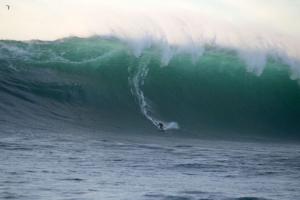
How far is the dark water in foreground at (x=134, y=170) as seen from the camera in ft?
28.9

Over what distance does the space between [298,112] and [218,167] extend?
47.2 ft

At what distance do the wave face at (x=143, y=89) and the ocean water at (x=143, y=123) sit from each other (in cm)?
5

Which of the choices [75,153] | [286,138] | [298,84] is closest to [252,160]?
[75,153]

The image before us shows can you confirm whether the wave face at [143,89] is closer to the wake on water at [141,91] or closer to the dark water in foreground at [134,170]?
the wake on water at [141,91]

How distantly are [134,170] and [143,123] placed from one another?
10.1 meters

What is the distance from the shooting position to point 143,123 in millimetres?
21156

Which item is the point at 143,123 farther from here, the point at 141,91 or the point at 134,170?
the point at 134,170

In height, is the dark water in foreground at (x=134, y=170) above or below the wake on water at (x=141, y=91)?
below

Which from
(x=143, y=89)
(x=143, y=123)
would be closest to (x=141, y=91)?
(x=143, y=89)

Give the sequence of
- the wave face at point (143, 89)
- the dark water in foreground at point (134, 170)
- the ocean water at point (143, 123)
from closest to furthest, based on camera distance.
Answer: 1. the dark water in foreground at point (134, 170)
2. the ocean water at point (143, 123)
3. the wave face at point (143, 89)

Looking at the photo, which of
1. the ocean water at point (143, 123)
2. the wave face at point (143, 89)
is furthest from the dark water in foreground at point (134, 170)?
the wave face at point (143, 89)

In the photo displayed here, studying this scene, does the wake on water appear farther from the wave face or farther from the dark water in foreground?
the dark water in foreground

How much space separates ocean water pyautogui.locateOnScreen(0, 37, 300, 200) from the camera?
31.8ft

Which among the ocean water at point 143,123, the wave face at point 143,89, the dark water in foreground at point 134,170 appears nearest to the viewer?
the dark water in foreground at point 134,170
